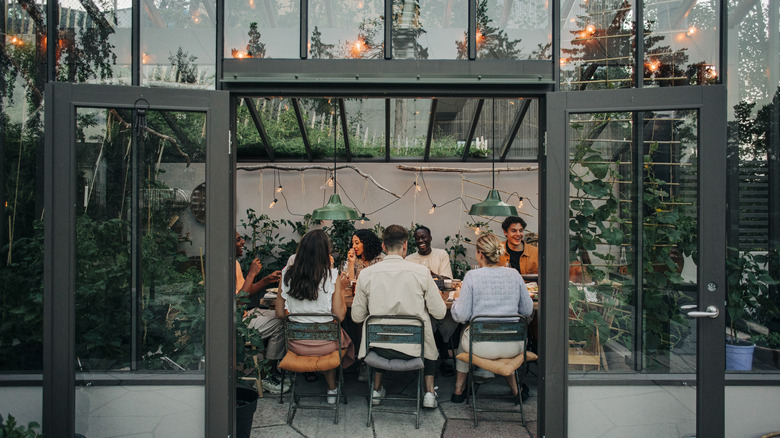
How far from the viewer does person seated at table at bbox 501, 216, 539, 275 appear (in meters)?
6.00

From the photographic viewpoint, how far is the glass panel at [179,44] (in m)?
3.08

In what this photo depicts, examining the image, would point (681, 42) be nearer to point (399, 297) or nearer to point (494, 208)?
point (494, 208)

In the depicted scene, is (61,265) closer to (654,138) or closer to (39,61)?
(39,61)

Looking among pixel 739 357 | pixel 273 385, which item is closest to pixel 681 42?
pixel 739 357

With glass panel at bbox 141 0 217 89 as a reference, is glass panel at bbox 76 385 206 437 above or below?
below

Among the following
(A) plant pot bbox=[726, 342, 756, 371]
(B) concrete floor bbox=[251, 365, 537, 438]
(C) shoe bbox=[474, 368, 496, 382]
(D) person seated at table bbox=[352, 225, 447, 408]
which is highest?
(D) person seated at table bbox=[352, 225, 447, 408]

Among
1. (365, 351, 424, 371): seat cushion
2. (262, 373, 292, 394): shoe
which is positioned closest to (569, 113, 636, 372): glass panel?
(365, 351, 424, 371): seat cushion

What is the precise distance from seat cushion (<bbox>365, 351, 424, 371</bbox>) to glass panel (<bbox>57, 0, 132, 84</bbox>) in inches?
101

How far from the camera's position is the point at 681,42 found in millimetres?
3254

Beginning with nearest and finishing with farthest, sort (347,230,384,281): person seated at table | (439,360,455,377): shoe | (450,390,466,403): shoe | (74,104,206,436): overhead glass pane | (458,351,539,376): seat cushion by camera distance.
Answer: (74,104,206,436): overhead glass pane → (458,351,539,376): seat cushion → (450,390,466,403): shoe → (439,360,455,377): shoe → (347,230,384,281): person seated at table

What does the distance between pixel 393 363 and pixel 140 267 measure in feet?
6.27

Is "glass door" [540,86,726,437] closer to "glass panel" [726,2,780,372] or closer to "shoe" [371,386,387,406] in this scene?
"glass panel" [726,2,780,372]

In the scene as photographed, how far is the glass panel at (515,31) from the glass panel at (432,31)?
0.11m

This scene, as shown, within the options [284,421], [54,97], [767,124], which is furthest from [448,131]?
[54,97]
